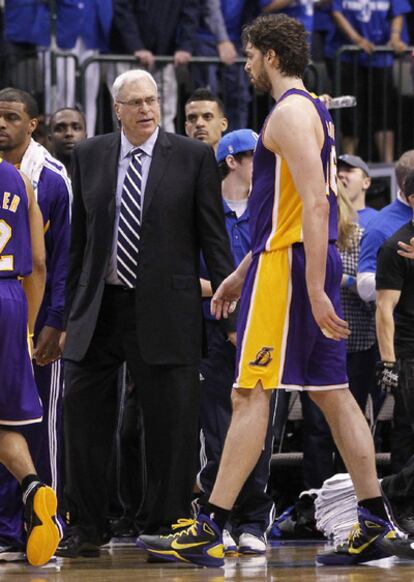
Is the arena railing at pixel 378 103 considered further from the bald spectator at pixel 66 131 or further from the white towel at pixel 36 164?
the white towel at pixel 36 164

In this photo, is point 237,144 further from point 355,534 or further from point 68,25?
point 68,25

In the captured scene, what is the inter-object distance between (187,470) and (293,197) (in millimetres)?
1567

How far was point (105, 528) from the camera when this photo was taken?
748cm

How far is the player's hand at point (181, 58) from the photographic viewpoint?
37.4 ft

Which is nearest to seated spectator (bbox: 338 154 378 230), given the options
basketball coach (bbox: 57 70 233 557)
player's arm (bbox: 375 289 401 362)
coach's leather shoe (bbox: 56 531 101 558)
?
player's arm (bbox: 375 289 401 362)

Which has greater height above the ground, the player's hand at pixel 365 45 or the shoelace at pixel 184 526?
the player's hand at pixel 365 45

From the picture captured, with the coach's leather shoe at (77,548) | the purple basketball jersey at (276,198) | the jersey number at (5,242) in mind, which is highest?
the purple basketball jersey at (276,198)

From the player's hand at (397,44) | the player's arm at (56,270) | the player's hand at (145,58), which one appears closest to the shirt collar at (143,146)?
the player's arm at (56,270)

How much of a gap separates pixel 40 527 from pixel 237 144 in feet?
9.48

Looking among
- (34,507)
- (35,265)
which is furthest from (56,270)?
(34,507)

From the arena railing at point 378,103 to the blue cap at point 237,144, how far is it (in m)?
3.70

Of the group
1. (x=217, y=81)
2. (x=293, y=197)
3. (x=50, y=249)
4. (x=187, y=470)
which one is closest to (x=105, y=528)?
(x=187, y=470)

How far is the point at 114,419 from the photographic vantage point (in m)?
7.46

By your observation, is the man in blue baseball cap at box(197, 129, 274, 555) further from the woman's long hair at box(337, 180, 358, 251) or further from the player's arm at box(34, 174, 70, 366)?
the woman's long hair at box(337, 180, 358, 251)
